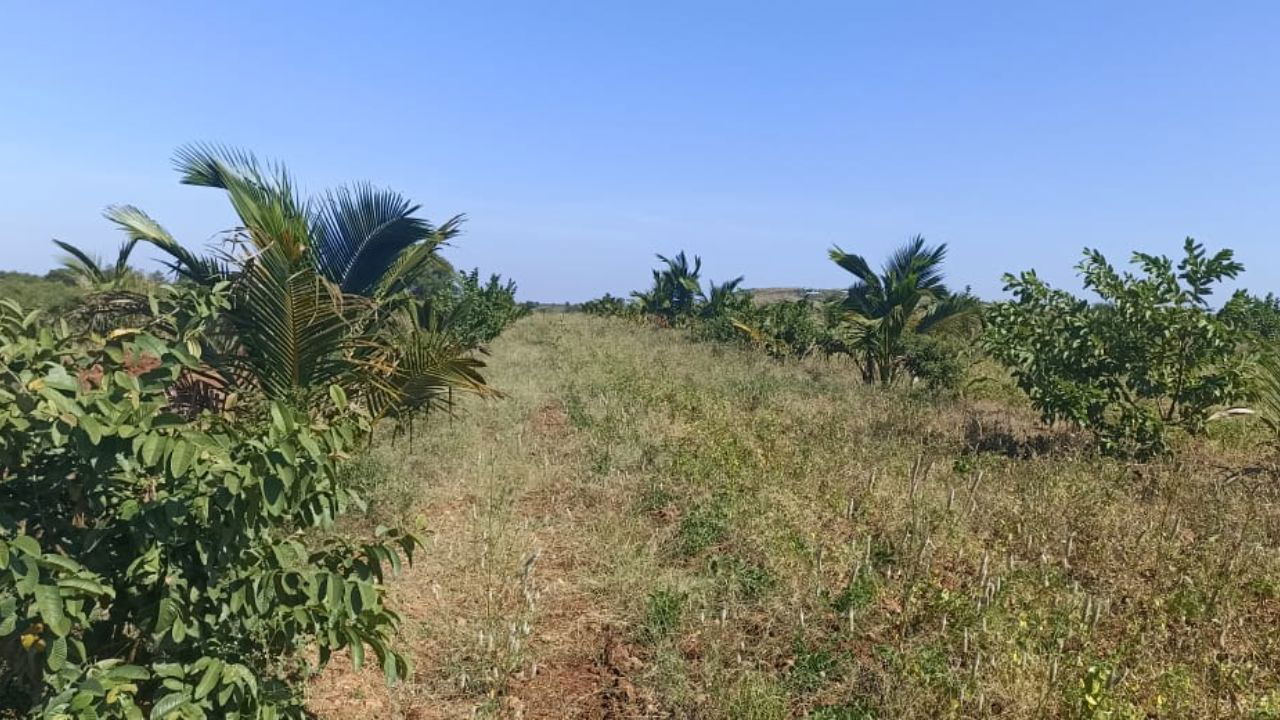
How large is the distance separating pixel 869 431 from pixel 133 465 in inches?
268

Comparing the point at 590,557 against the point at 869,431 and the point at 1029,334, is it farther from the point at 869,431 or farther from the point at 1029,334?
the point at 1029,334

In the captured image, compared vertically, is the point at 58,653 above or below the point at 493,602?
above

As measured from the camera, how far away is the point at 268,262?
3.92 m

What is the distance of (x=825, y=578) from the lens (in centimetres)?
409

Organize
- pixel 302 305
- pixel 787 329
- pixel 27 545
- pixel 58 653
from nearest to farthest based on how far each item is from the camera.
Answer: pixel 27 545, pixel 58 653, pixel 302 305, pixel 787 329

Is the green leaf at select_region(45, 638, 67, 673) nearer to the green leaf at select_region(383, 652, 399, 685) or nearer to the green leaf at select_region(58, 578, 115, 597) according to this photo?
the green leaf at select_region(58, 578, 115, 597)

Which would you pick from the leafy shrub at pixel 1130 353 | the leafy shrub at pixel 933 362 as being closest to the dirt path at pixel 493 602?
the leafy shrub at pixel 1130 353

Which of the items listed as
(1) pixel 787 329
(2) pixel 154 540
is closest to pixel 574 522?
(2) pixel 154 540

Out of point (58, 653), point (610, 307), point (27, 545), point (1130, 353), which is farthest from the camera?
point (610, 307)

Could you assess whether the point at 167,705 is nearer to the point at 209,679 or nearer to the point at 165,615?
the point at 209,679

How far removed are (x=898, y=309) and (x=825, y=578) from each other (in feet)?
27.0

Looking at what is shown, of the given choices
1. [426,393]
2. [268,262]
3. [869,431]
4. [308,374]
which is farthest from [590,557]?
[869,431]

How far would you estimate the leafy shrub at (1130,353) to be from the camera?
6262 mm

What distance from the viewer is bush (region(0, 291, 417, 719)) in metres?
1.82
